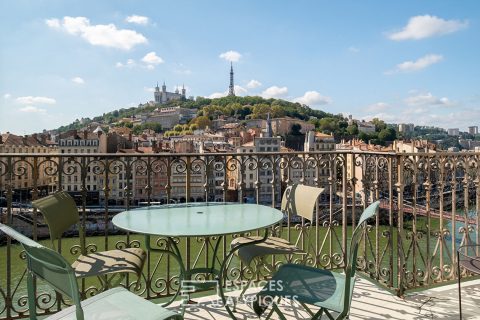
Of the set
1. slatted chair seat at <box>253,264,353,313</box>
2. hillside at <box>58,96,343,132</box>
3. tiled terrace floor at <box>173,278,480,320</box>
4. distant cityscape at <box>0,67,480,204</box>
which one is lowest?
tiled terrace floor at <box>173,278,480,320</box>

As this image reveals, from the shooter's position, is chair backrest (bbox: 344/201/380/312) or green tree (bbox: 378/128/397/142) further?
green tree (bbox: 378/128/397/142)

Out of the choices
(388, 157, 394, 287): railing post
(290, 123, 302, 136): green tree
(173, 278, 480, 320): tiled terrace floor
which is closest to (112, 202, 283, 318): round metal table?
(173, 278, 480, 320): tiled terrace floor

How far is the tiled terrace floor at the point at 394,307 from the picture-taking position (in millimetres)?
2857

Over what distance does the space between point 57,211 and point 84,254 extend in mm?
428

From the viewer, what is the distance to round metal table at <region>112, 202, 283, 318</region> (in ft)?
6.95

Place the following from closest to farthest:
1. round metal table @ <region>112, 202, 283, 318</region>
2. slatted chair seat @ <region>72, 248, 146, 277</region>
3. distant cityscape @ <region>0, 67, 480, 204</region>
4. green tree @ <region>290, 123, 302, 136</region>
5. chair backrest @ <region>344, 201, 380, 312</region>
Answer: chair backrest @ <region>344, 201, 380, 312</region>, round metal table @ <region>112, 202, 283, 318</region>, slatted chair seat @ <region>72, 248, 146, 277</region>, distant cityscape @ <region>0, 67, 480, 204</region>, green tree @ <region>290, 123, 302, 136</region>

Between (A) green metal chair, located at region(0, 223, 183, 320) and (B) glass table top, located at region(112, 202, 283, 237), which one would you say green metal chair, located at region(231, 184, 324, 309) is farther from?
(A) green metal chair, located at region(0, 223, 183, 320)

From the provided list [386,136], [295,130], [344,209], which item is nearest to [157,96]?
[295,130]

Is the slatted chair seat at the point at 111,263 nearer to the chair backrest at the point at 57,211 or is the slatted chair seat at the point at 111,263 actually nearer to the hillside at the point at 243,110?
the chair backrest at the point at 57,211

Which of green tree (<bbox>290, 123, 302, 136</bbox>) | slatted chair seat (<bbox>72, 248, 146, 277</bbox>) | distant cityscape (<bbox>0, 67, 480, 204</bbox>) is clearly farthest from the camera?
green tree (<bbox>290, 123, 302, 136</bbox>)

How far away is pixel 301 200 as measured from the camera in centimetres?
302

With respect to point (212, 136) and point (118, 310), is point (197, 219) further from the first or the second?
point (212, 136)

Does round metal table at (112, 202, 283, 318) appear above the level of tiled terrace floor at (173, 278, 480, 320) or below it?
above

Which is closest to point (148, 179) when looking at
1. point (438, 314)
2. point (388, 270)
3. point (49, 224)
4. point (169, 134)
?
point (49, 224)
